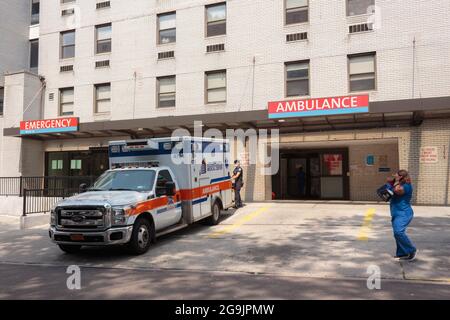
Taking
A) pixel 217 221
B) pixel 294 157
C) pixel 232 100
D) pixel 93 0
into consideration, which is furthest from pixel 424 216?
pixel 93 0

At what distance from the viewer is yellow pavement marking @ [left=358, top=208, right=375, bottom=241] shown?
9.51 m

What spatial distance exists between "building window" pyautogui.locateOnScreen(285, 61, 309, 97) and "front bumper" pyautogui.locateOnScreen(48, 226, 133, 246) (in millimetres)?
11478

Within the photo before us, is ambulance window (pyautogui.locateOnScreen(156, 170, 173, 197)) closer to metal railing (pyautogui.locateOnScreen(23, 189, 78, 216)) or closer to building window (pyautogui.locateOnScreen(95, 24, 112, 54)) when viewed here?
metal railing (pyautogui.locateOnScreen(23, 189, 78, 216))

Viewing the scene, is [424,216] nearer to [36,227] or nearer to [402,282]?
[402,282]

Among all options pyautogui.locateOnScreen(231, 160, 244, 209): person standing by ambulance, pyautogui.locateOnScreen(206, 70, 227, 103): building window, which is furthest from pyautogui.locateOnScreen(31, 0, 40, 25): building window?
pyautogui.locateOnScreen(231, 160, 244, 209): person standing by ambulance

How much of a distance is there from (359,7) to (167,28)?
9.59 metres

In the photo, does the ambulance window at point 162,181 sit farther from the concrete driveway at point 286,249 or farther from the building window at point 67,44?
the building window at point 67,44

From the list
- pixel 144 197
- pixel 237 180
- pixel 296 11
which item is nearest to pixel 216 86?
pixel 296 11

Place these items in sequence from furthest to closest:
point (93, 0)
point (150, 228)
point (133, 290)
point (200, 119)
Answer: point (93, 0)
point (200, 119)
point (150, 228)
point (133, 290)

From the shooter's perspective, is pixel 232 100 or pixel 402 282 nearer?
pixel 402 282

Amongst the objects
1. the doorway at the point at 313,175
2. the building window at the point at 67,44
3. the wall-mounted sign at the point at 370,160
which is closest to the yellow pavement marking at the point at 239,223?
the doorway at the point at 313,175

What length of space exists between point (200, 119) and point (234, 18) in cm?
544

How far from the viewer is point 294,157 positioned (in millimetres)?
19812

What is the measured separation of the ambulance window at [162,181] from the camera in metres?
9.14
